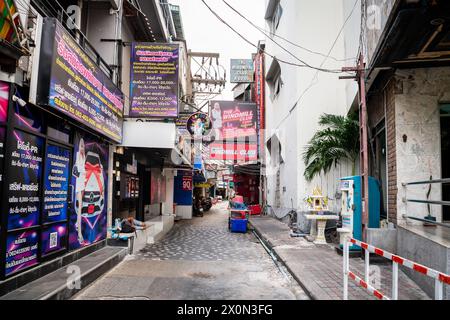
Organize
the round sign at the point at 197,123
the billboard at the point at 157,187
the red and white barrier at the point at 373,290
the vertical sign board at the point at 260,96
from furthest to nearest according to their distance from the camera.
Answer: the vertical sign board at the point at 260,96 < the billboard at the point at 157,187 < the round sign at the point at 197,123 < the red and white barrier at the point at 373,290

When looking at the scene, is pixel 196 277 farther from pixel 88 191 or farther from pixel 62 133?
pixel 62 133

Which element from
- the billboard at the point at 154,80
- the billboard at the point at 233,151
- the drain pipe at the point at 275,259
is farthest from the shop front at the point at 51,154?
the billboard at the point at 233,151

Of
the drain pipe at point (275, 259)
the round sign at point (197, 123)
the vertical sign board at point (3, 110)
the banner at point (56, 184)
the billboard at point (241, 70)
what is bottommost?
the drain pipe at point (275, 259)

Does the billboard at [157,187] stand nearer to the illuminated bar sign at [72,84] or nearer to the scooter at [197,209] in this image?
the scooter at [197,209]

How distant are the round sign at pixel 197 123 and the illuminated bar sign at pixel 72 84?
18.8 ft

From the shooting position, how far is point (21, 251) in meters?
5.59

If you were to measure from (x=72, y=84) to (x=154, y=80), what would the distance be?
366 cm

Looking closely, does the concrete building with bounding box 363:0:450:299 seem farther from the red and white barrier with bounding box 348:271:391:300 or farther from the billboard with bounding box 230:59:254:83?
the billboard with bounding box 230:59:254:83

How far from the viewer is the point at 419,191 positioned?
288 inches

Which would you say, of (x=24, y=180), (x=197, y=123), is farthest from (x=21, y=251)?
(x=197, y=123)

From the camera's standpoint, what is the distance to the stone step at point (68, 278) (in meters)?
5.00

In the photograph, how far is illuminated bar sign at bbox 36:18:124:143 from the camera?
18.4 feet

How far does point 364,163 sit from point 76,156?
21.6 feet
